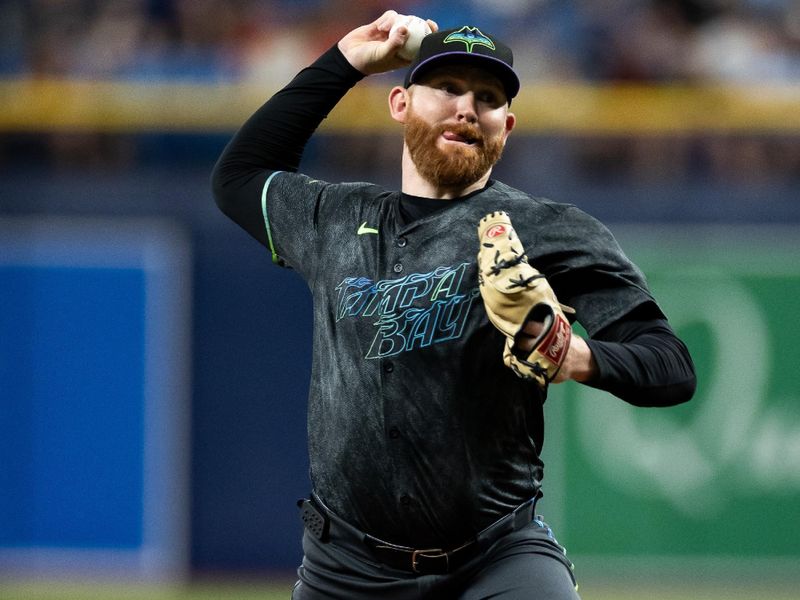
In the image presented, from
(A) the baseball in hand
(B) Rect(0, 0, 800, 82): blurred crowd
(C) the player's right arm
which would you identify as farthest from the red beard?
(B) Rect(0, 0, 800, 82): blurred crowd

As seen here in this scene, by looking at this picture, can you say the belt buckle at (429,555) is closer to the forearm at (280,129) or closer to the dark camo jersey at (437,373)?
the dark camo jersey at (437,373)

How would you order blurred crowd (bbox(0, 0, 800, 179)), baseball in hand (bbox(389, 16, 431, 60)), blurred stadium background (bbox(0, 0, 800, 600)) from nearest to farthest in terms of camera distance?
baseball in hand (bbox(389, 16, 431, 60)), blurred stadium background (bbox(0, 0, 800, 600)), blurred crowd (bbox(0, 0, 800, 179))

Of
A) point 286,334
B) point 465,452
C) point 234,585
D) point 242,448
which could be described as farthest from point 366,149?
point 465,452

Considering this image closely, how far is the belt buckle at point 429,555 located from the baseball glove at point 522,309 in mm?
694

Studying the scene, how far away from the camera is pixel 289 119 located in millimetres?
4246

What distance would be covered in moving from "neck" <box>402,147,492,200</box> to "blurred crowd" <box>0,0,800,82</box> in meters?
5.01

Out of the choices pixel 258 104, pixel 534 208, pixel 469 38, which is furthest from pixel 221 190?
pixel 258 104

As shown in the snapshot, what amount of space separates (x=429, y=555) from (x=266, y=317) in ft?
16.8

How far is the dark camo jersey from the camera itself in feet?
12.0

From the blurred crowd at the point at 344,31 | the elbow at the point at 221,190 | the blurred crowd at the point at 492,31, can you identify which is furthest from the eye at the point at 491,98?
the blurred crowd at the point at 344,31

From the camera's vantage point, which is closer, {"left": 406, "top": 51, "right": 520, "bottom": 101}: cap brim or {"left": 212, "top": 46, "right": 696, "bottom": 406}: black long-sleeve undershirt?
{"left": 406, "top": 51, "right": 520, "bottom": 101}: cap brim

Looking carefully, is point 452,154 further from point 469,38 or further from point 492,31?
point 492,31

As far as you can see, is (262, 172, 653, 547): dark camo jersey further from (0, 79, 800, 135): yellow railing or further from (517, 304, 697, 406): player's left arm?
(0, 79, 800, 135): yellow railing

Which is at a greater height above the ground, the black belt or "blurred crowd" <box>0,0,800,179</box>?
"blurred crowd" <box>0,0,800,179</box>
